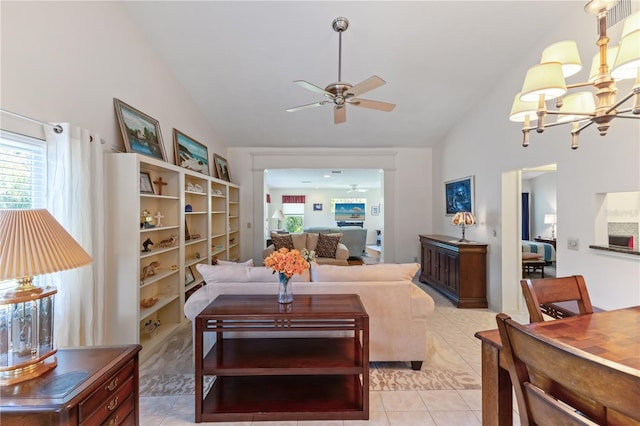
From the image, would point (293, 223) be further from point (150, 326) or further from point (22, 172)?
point (22, 172)

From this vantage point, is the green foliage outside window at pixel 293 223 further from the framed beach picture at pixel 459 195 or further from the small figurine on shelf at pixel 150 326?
the small figurine on shelf at pixel 150 326

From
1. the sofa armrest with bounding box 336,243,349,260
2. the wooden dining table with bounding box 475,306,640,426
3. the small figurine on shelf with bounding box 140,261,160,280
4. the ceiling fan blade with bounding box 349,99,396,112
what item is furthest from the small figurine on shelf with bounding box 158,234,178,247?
the wooden dining table with bounding box 475,306,640,426

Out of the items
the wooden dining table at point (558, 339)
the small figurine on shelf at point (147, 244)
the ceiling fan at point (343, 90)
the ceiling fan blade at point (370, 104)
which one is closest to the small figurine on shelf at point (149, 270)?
the small figurine on shelf at point (147, 244)

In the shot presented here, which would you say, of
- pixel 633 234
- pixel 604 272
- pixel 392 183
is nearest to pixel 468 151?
pixel 392 183

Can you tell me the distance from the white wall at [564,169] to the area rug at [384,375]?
1.49 meters

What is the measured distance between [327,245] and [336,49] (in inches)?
134

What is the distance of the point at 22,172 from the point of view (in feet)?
6.34

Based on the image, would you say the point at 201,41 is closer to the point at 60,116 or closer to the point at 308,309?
the point at 60,116

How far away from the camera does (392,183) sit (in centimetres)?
615

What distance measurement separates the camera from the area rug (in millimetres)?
2275

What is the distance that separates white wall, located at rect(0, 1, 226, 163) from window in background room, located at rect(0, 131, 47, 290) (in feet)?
0.42

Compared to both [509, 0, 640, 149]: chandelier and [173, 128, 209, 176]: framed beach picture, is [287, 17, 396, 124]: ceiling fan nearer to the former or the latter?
[509, 0, 640, 149]: chandelier

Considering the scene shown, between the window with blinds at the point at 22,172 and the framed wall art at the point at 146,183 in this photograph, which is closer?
the window with blinds at the point at 22,172

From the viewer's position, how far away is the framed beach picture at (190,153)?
3.97 meters
